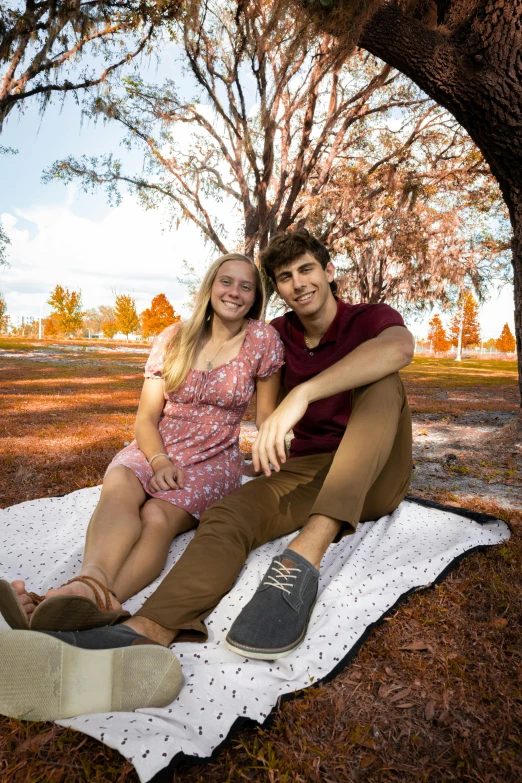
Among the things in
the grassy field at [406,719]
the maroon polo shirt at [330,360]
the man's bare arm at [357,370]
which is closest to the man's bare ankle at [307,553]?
the grassy field at [406,719]

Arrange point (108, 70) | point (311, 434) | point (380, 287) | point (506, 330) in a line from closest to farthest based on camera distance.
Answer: point (311, 434) < point (108, 70) < point (380, 287) < point (506, 330)

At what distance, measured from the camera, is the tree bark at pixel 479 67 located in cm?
400

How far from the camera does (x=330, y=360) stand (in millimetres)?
2648

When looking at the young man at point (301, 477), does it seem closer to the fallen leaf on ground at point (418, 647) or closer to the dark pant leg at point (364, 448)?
the dark pant leg at point (364, 448)

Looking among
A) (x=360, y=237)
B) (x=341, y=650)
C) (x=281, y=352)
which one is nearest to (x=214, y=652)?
(x=341, y=650)

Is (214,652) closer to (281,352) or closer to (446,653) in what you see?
(446,653)

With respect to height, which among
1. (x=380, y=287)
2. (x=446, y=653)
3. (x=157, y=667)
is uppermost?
(x=380, y=287)

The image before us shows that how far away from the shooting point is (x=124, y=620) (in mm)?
1709

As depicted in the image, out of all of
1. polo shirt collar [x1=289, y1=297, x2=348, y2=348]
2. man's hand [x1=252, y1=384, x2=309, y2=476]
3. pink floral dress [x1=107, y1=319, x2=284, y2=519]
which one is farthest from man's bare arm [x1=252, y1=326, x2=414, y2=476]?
pink floral dress [x1=107, y1=319, x2=284, y2=519]

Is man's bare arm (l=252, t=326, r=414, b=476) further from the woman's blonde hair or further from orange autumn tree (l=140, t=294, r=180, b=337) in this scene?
orange autumn tree (l=140, t=294, r=180, b=337)

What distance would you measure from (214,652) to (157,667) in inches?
12.9

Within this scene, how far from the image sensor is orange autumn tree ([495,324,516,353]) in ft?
187

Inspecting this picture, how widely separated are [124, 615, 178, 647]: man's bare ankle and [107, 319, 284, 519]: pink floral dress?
3.28 ft

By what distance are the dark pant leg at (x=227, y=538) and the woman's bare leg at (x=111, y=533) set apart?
217 millimetres
